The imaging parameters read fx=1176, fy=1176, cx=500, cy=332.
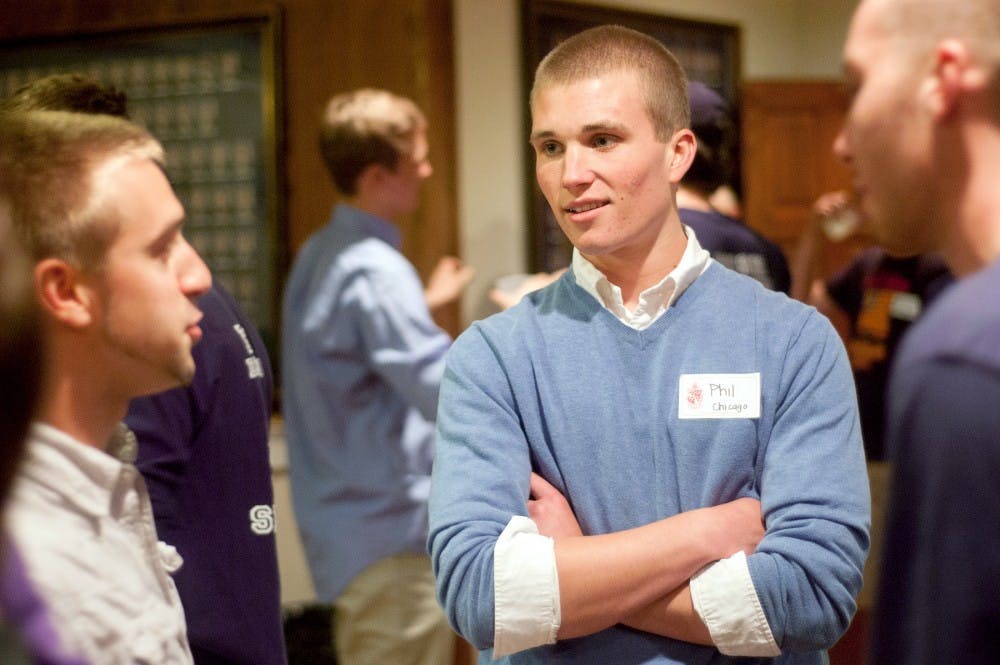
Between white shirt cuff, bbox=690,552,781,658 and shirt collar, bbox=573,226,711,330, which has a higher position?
shirt collar, bbox=573,226,711,330

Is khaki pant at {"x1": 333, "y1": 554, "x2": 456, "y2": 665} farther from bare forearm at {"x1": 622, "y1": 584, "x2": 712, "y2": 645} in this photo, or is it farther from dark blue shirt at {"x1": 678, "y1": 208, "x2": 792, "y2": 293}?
bare forearm at {"x1": 622, "y1": 584, "x2": 712, "y2": 645}

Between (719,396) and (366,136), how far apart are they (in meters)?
2.12

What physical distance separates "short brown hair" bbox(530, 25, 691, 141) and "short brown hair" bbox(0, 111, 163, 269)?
1.85 ft

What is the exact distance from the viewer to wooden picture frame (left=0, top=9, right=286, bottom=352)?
445 centimetres

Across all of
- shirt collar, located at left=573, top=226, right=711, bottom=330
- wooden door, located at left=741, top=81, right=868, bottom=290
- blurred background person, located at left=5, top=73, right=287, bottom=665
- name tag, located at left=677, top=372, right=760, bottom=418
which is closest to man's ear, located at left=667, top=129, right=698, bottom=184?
shirt collar, located at left=573, top=226, right=711, bottom=330

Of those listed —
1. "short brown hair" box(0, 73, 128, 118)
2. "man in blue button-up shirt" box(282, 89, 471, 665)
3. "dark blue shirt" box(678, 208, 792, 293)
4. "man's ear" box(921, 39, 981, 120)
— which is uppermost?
"short brown hair" box(0, 73, 128, 118)

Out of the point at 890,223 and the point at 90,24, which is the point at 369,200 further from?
the point at 890,223

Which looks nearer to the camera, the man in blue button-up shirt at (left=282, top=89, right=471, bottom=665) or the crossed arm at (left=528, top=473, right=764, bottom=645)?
the crossed arm at (left=528, top=473, right=764, bottom=645)

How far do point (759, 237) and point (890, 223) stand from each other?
5.14 feet

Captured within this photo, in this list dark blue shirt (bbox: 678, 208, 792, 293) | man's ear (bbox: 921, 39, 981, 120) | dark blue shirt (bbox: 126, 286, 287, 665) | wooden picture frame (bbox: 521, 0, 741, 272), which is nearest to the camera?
man's ear (bbox: 921, 39, 981, 120)

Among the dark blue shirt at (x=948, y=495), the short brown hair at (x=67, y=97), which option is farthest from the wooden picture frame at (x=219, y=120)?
the dark blue shirt at (x=948, y=495)

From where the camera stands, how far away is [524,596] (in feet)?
4.32

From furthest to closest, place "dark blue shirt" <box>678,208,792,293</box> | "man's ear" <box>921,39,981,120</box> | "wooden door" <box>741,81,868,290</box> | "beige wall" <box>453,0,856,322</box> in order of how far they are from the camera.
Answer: "wooden door" <box>741,81,868,290</box>, "beige wall" <box>453,0,856,322</box>, "dark blue shirt" <box>678,208,792,293</box>, "man's ear" <box>921,39,981,120</box>

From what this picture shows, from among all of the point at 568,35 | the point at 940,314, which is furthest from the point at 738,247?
the point at 568,35
